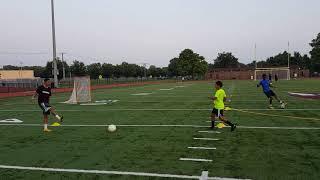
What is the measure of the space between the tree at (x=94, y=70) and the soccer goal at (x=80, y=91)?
10651 cm

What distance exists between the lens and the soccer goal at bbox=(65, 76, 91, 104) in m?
23.7

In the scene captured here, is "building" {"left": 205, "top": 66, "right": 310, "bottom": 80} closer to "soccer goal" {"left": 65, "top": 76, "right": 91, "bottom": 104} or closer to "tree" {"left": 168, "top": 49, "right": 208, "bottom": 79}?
"tree" {"left": 168, "top": 49, "right": 208, "bottom": 79}

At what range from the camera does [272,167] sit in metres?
7.05

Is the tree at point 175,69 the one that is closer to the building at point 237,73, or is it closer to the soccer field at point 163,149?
the building at point 237,73

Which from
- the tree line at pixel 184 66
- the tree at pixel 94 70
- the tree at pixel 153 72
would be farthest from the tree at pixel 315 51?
the tree at pixel 94 70

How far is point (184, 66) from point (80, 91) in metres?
90.5

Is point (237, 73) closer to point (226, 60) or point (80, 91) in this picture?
point (226, 60)

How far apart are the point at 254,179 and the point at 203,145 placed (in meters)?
2.91

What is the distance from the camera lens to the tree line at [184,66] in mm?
114062

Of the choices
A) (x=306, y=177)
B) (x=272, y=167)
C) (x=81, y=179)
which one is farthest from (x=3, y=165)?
(x=306, y=177)

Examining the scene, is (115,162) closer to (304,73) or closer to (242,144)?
(242,144)

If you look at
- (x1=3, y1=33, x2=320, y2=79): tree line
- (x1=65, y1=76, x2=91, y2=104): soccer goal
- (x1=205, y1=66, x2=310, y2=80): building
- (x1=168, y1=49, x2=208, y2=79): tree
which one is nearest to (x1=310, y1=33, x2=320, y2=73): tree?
(x1=3, y1=33, x2=320, y2=79): tree line

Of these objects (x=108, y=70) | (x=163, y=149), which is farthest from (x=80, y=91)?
(x=108, y=70)

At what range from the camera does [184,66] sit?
373 ft
